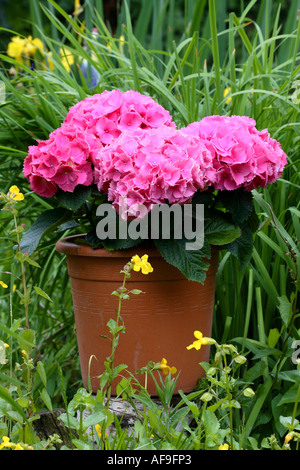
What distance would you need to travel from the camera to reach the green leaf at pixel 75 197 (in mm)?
1231

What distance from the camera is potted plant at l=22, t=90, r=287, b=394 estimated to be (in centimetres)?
119

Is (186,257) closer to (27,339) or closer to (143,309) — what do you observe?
(143,309)

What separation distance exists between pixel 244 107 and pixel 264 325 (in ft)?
1.91

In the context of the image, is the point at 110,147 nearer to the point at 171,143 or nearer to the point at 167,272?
the point at 171,143

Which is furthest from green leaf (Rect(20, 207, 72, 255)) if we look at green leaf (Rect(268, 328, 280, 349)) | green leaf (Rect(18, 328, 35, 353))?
green leaf (Rect(268, 328, 280, 349))

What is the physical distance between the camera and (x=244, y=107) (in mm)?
1582

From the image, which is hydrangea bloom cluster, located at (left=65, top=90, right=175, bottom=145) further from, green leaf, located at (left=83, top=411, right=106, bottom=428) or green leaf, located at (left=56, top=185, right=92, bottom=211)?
green leaf, located at (left=83, top=411, right=106, bottom=428)

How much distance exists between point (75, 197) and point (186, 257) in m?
0.27

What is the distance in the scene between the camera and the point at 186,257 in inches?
46.8

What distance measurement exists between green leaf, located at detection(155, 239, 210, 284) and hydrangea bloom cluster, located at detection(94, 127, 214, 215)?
0.28 feet
